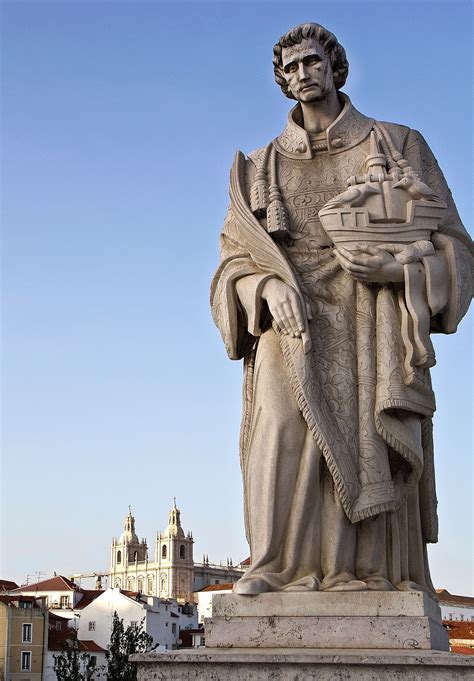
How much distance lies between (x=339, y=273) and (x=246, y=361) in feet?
2.90

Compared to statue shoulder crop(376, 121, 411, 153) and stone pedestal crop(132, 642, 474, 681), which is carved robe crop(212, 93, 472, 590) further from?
stone pedestal crop(132, 642, 474, 681)

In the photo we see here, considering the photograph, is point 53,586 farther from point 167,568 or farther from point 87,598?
point 167,568

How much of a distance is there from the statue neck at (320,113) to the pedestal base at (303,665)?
367 centimetres

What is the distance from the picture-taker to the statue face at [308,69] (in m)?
6.65

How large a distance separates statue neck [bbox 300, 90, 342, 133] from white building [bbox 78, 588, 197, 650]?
66.7 m

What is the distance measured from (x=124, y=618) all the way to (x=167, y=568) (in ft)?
284

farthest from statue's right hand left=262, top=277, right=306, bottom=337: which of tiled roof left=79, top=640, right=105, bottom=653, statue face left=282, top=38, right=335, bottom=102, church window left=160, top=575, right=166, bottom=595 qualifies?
church window left=160, top=575, right=166, bottom=595

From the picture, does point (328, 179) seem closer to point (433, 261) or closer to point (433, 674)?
point (433, 261)

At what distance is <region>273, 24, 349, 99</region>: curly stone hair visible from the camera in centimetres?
667

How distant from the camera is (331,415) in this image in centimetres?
589

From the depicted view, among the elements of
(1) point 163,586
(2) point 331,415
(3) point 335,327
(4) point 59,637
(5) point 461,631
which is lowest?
(4) point 59,637

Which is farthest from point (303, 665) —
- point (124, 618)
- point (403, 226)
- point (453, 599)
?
point (453, 599)

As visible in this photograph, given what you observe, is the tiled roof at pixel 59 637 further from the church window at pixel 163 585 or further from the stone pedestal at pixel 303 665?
the church window at pixel 163 585

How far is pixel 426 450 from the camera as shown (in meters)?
6.17
